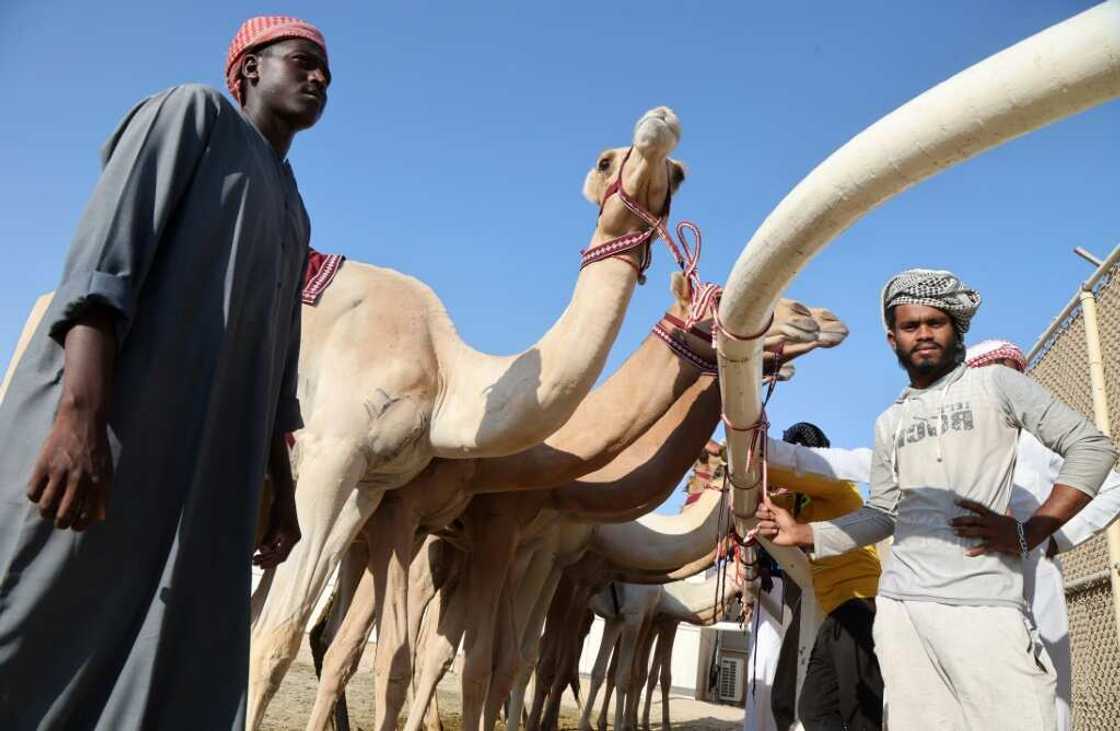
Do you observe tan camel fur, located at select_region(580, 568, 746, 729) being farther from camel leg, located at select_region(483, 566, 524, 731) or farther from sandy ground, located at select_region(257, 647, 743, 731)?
camel leg, located at select_region(483, 566, 524, 731)

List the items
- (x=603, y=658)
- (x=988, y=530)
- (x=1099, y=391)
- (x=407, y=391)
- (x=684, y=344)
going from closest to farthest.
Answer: (x=988, y=530) < (x=1099, y=391) < (x=407, y=391) < (x=684, y=344) < (x=603, y=658)

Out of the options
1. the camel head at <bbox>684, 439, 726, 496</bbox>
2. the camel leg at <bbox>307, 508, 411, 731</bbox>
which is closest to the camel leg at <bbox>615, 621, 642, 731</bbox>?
the camel head at <bbox>684, 439, 726, 496</bbox>

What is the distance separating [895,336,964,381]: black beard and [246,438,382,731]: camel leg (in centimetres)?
360

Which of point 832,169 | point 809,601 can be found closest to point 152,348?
point 832,169

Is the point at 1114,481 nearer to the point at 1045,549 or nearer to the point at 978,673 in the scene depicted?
the point at 1045,549

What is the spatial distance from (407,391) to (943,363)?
147 inches

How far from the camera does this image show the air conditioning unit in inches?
1225

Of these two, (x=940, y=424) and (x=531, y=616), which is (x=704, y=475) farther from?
(x=940, y=424)

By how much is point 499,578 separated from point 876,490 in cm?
475

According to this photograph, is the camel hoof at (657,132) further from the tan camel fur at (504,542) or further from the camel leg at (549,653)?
the camel leg at (549,653)

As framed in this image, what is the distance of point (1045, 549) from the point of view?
4812 mm

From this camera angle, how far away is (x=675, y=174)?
669cm

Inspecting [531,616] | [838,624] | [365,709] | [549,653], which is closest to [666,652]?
[549,653]

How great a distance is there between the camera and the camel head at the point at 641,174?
618 cm
